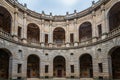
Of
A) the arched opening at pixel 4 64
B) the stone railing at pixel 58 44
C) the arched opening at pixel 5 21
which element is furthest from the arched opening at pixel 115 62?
the arched opening at pixel 5 21

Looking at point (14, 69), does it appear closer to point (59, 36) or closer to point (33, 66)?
point (33, 66)

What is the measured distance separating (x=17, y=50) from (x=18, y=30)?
→ 168 inches

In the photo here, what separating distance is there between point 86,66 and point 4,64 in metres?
14.8

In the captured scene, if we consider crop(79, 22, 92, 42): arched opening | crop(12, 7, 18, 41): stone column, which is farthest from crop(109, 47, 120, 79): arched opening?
crop(12, 7, 18, 41): stone column

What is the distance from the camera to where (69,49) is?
29.2 metres

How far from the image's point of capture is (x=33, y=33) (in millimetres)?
31766

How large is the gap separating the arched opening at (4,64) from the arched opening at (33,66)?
5.94 metres

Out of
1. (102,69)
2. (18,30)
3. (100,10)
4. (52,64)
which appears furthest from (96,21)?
(18,30)

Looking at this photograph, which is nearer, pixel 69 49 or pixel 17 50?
pixel 17 50

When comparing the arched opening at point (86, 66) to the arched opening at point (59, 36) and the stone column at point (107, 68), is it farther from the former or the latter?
the arched opening at point (59, 36)

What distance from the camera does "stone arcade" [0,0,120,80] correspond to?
22703 mm

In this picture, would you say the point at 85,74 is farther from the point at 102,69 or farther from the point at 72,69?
the point at 102,69

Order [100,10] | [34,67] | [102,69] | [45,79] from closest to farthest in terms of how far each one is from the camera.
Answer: [102,69] → [100,10] → [45,79] → [34,67]

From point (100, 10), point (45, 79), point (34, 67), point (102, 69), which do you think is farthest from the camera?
point (34, 67)
